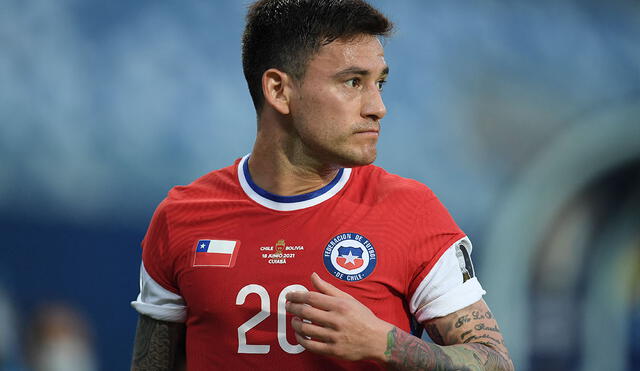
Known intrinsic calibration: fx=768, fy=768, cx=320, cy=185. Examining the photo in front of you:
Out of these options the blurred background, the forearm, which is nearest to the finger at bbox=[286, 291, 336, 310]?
the forearm

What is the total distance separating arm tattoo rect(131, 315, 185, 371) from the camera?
2074 mm

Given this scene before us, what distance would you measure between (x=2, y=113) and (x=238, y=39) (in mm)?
1153

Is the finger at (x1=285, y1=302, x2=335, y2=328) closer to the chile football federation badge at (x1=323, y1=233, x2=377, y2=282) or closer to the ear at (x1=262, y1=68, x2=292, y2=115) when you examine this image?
the chile football federation badge at (x1=323, y1=233, x2=377, y2=282)

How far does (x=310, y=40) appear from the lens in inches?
78.5

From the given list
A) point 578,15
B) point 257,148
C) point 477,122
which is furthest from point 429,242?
point 578,15

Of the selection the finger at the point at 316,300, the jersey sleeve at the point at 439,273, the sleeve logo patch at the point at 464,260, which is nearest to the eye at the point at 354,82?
the jersey sleeve at the point at 439,273

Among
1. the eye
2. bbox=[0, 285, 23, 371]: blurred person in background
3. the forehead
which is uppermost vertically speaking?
the forehead

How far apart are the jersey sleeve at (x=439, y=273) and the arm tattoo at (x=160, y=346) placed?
2.16ft

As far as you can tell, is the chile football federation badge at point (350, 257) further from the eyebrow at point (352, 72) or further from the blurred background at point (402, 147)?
the blurred background at point (402, 147)

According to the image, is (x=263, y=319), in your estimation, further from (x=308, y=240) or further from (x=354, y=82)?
(x=354, y=82)

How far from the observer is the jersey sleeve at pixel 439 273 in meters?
1.80

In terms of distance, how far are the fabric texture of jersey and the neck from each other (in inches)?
1.2

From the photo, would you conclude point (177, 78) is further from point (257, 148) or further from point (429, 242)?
point (429, 242)

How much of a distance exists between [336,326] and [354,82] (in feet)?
2.19
